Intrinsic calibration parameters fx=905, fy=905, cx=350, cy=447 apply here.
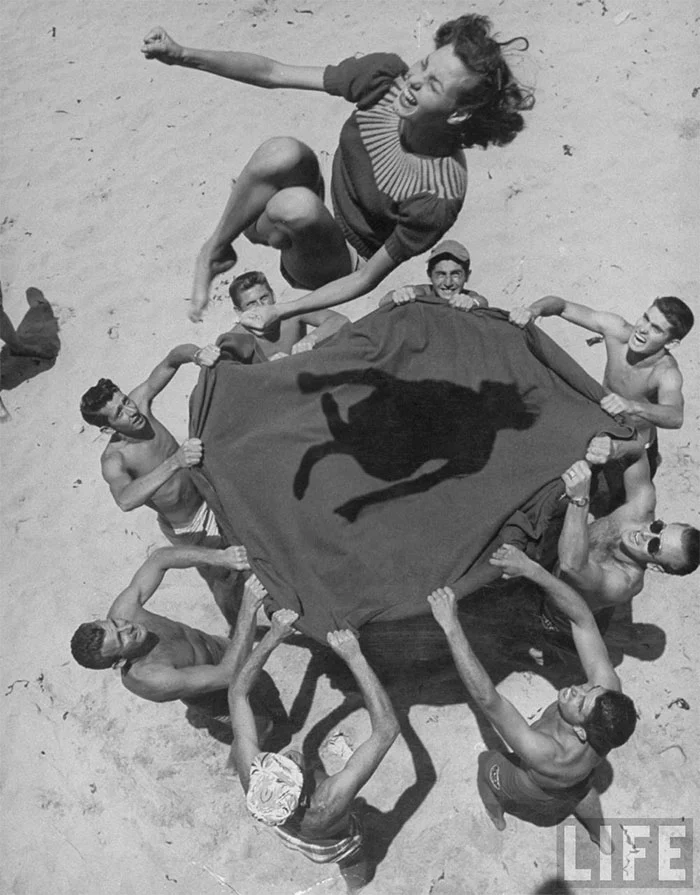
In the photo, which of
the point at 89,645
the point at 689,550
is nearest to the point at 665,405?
the point at 689,550

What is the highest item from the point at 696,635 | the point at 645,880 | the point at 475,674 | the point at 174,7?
the point at 174,7

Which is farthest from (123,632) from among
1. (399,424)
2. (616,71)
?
(616,71)

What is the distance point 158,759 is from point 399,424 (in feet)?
7.07

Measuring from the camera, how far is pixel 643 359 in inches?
177

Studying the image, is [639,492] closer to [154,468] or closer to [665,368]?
[665,368]

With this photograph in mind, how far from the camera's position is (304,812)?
12.1ft

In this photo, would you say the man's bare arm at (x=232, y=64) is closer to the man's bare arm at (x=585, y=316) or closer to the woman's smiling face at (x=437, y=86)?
the woman's smiling face at (x=437, y=86)

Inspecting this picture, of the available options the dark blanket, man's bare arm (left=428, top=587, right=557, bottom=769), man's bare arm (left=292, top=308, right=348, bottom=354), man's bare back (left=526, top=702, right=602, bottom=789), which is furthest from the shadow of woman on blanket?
man's bare back (left=526, top=702, right=602, bottom=789)

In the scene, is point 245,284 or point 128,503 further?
point 245,284

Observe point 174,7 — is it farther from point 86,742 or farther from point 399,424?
point 86,742

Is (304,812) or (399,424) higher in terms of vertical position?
(399,424)

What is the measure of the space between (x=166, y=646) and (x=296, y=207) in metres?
2.11

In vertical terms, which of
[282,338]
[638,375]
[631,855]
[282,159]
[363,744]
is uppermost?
[282,159]

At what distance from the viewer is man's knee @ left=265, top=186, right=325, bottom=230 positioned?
4.10 m
